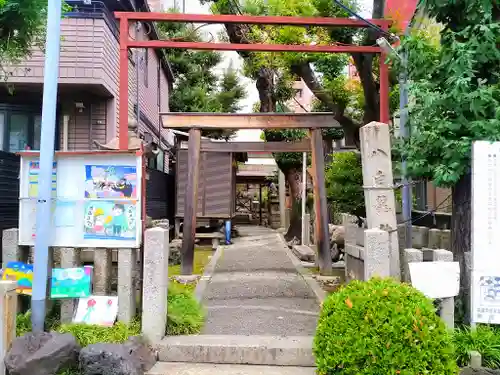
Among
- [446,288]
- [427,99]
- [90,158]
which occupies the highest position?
[427,99]

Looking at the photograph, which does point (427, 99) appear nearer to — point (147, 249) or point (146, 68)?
point (147, 249)

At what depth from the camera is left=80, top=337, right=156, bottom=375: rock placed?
4523 mm

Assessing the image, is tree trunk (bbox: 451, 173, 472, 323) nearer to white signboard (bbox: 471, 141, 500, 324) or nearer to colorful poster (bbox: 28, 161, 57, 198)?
white signboard (bbox: 471, 141, 500, 324)

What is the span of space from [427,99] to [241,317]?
396cm

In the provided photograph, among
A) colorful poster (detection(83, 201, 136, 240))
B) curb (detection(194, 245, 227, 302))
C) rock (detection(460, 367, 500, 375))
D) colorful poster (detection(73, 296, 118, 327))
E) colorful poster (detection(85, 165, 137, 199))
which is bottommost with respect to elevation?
rock (detection(460, 367, 500, 375))

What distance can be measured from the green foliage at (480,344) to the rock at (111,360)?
11.3 ft

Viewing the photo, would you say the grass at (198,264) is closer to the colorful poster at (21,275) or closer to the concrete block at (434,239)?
the colorful poster at (21,275)

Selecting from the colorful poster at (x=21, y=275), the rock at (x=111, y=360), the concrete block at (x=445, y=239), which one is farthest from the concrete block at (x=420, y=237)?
the colorful poster at (x=21, y=275)

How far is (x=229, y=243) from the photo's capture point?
1683 cm

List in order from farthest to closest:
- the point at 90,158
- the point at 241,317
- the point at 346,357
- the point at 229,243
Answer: the point at 229,243
the point at 241,317
the point at 90,158
the point at 346,357

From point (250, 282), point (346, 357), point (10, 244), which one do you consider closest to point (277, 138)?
point (250, 282)

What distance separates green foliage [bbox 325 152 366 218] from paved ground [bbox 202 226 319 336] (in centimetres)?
233

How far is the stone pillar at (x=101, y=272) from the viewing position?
5.59 metres

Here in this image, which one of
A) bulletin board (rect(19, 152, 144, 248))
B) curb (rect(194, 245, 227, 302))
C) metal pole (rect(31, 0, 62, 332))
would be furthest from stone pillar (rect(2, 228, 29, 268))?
curb (rect(194, 245, 227, 302))
